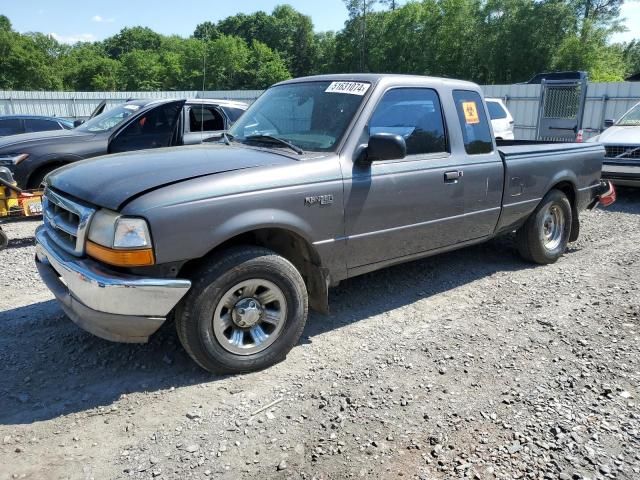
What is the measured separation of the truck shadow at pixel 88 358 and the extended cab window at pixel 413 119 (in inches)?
56.2

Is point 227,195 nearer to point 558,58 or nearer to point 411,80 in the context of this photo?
point 411,80

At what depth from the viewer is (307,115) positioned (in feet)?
13.6

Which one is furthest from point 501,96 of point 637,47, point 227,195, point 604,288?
point 637,47

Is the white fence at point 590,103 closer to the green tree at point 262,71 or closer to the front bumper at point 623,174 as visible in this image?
the front bumper at point 623,174

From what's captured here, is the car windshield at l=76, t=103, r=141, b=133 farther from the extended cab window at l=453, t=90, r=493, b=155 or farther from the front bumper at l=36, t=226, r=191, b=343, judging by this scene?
the front bumper at l=36, t=226, r=191, b=343

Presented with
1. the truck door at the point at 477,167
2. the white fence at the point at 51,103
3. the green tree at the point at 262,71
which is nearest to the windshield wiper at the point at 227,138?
the truck door at the point at 477,167

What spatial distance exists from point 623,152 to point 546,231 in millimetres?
4910

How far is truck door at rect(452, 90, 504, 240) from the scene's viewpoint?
4622 mm

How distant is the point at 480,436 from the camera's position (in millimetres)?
2857

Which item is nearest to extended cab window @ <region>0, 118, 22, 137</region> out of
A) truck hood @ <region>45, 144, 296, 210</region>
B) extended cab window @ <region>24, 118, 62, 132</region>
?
extended cab window @ <region>24, 118, 62, 132</region>

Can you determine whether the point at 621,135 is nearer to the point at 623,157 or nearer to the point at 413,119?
the point at 623,157

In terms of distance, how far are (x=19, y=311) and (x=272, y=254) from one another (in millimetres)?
2504

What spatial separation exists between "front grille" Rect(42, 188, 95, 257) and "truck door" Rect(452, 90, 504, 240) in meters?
3.04

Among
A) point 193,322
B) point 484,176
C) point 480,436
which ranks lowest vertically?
point 480,436
